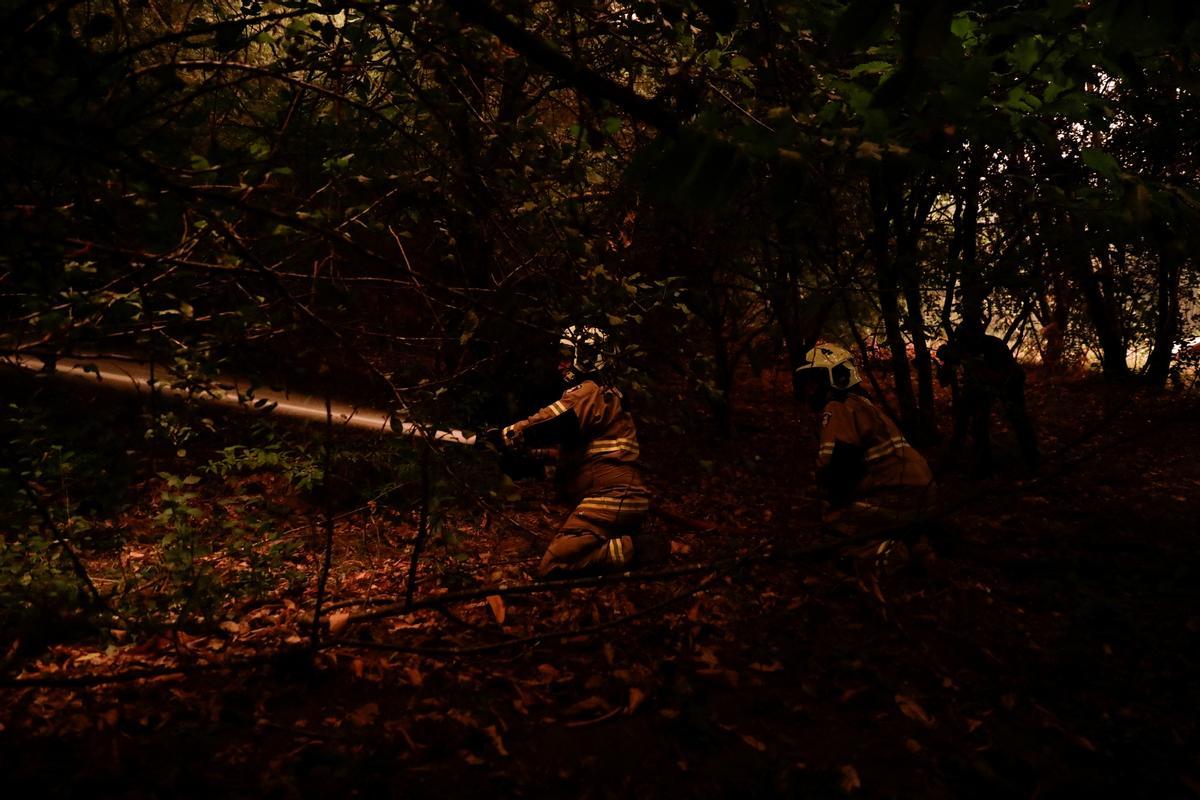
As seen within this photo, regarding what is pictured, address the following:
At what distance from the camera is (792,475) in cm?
865

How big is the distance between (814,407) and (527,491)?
321 cm

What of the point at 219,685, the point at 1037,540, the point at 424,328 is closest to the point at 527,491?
the point at 424,328

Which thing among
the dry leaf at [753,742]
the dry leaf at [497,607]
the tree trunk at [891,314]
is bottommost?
the dry leaf at [753,742]

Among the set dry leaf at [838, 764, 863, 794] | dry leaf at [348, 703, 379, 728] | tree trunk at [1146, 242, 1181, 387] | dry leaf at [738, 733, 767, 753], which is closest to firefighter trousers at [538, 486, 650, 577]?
dry leaf at [348, 703, 379, 728]

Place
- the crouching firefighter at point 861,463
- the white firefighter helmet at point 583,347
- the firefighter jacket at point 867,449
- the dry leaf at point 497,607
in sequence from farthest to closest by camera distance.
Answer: the firefighter jacket at point 867,449, the crouching firefighter at point 861,463, the dry leaf at point 497,607, the white firefighter helmet at point 583,347

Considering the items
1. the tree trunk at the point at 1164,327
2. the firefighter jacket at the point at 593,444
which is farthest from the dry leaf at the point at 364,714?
the tree trunk at the point at 1164,327

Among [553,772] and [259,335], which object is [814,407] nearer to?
[553,772]

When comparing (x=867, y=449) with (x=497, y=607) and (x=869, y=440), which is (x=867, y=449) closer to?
(x=869, y=440)

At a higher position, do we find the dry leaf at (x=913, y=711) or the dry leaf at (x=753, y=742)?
the dry leaf at (x=913, y=711)

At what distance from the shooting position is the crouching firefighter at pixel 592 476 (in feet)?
17.2

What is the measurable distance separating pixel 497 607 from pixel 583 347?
215cm

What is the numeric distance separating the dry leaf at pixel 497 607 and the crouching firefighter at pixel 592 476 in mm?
575

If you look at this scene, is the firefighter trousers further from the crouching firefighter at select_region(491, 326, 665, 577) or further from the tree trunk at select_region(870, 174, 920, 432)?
the tree trunk at select_region(870, 174, 920, 432)

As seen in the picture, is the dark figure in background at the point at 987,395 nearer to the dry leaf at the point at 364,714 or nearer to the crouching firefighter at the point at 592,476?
the crouching firefighter at the point at 592,476
